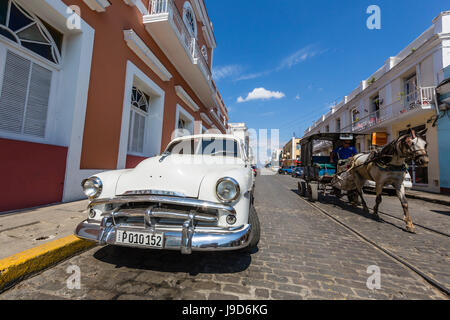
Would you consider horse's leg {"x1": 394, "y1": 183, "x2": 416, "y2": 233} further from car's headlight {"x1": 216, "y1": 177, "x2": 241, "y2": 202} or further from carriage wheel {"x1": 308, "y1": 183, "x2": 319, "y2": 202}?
car's headlight {"x1": 216, "y1": 177, "x2": 241, "y2": 202}

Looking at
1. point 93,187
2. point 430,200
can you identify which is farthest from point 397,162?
point 430,200

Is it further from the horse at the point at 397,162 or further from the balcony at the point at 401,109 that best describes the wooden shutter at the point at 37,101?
the balcony at the point at 401,109

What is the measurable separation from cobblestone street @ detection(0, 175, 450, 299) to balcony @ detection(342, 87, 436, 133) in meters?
9.70

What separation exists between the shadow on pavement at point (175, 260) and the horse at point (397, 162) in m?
3.29

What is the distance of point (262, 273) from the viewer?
5.65 ft

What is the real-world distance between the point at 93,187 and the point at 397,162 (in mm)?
5082

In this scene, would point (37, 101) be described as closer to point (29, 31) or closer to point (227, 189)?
point (29, 31)

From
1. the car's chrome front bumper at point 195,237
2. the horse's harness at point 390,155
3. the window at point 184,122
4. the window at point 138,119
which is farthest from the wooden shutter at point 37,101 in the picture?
the horse's harness at point 390,155

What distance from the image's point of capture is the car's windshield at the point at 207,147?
10.7 ft

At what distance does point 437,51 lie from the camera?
28.6 feet
